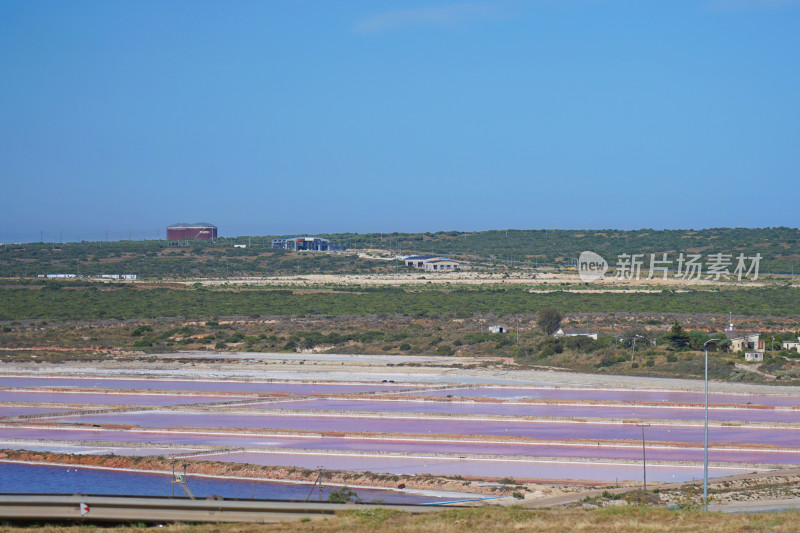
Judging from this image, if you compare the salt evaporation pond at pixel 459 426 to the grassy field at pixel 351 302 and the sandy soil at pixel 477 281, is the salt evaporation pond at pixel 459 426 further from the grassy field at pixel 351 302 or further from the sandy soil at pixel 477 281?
the sandy soil at pixel 477 281

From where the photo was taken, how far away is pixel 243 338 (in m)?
51.9

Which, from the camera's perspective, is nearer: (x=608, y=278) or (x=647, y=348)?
(x=647, y=348)

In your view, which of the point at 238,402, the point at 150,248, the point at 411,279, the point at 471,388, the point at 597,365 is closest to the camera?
the point at 238,402

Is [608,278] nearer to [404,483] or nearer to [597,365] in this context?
[597,365]

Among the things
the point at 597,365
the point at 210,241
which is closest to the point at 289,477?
the point at 597,365

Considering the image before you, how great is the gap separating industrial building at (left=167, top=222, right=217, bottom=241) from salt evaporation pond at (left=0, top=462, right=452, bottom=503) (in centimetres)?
14064

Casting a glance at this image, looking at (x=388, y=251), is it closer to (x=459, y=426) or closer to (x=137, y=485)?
(x=459, y=426)

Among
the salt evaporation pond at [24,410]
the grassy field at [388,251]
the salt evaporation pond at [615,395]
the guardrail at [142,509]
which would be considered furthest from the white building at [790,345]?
the grassy field at [388,251]

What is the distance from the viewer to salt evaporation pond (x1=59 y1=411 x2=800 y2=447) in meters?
24.3

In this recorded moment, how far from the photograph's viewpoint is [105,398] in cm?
3194

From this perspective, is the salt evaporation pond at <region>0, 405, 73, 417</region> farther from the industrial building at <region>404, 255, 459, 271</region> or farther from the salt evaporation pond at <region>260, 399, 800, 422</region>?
the industrial building at <region>404, 255, 459, 271</region>

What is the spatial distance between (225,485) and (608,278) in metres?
94.4

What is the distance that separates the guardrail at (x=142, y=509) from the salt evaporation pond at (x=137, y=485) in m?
6.75

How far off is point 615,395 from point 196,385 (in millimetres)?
15858
